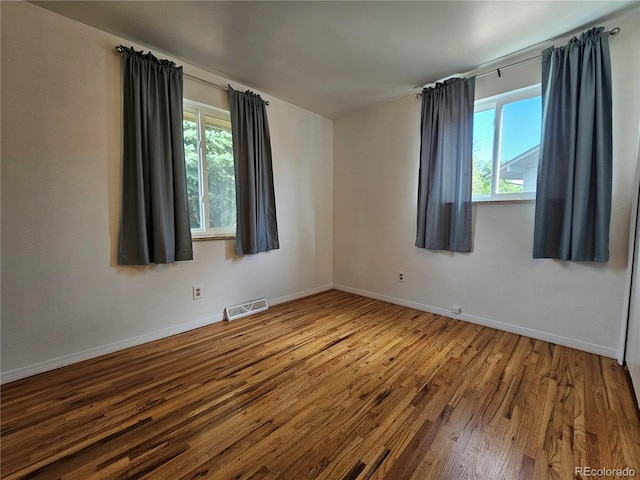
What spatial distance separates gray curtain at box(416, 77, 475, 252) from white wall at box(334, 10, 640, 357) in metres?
0.15

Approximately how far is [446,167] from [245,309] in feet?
9.00

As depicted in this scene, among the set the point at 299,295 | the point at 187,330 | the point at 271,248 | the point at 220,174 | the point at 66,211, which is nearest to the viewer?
the point at 66,211

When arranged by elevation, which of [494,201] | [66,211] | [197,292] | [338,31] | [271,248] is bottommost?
[197,292]

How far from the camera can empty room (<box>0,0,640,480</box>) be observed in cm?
137

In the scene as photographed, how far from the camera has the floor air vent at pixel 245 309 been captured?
2.94m

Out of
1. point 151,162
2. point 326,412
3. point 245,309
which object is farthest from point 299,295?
point 151,162

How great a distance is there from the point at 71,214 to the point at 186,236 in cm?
81

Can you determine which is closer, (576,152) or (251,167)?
(576,152)

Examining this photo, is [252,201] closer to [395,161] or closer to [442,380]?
[395,161]

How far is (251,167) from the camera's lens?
2902 mm

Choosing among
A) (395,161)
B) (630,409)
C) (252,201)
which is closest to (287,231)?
(252,201)

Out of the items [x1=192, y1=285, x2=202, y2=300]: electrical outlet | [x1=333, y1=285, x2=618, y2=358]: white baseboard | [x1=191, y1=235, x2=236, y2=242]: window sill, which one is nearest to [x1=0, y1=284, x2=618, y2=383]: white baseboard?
[x1=333, y1=285, x2=618, y2=358]: white baseboard

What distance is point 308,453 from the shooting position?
1.26 m

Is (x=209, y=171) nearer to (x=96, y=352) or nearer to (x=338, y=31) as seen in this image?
(x=338, y=31)
